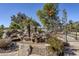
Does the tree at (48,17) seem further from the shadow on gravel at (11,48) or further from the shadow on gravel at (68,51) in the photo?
the shadow on gravel at (11,48)

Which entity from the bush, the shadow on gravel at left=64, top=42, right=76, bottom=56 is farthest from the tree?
the shadow on gravel at left=64, top=42, right=76, bottom=56

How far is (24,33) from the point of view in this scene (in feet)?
9.95

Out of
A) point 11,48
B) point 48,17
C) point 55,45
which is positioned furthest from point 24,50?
point 48,17

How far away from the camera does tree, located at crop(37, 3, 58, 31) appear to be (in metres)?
3.00

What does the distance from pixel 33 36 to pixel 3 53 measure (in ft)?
1.23

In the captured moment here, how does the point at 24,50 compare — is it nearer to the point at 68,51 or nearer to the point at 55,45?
the point at 55,45

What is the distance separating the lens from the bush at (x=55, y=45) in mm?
2965

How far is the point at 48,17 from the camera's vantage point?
3.02m

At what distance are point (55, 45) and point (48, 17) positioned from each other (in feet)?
1.04

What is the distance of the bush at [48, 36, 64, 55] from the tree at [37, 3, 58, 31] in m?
0.13

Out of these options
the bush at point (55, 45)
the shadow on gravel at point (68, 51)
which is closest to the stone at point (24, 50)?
the bush at point (55, 45)

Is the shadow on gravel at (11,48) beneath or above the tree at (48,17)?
beneath

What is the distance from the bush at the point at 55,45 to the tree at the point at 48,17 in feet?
0.42

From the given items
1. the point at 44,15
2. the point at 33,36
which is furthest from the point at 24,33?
the point at 44,15
